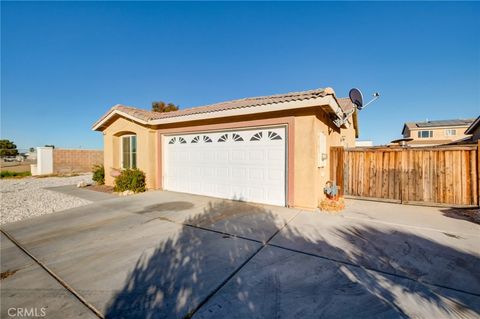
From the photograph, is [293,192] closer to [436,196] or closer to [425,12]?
[436,196]

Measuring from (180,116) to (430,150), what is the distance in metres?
8.93

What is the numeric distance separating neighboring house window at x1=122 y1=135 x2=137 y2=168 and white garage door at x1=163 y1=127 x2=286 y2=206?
198 centimetres

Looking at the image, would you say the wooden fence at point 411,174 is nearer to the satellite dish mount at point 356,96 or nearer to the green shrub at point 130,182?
the satellite dish mount at point 356,96

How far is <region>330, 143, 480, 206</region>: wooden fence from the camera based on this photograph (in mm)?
6047

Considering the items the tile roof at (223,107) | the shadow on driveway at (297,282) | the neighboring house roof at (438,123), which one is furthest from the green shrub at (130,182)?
the neighboring house roof at (438,123)

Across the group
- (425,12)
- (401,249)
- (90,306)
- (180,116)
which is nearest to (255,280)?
(90,306)

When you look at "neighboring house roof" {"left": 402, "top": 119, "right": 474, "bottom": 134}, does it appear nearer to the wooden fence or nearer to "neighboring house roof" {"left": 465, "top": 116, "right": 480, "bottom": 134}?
"neighboring house roof" {"left": 465, "top": 116, "right": 480, "bottom": 134}

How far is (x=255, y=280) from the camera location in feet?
8.36

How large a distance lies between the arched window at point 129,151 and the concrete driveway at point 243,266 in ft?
16.1

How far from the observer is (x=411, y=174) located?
671 cm

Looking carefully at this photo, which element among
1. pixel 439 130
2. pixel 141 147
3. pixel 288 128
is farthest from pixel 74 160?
pixel 439 130

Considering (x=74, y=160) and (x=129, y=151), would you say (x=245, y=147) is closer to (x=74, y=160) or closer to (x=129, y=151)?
(x=129, y=151)

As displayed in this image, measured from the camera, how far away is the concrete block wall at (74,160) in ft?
56.7

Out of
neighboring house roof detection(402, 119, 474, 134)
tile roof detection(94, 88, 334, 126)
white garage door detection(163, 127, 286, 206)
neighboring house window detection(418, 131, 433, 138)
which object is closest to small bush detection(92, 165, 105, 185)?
tile roof detection(94, 88, 334, 126)
